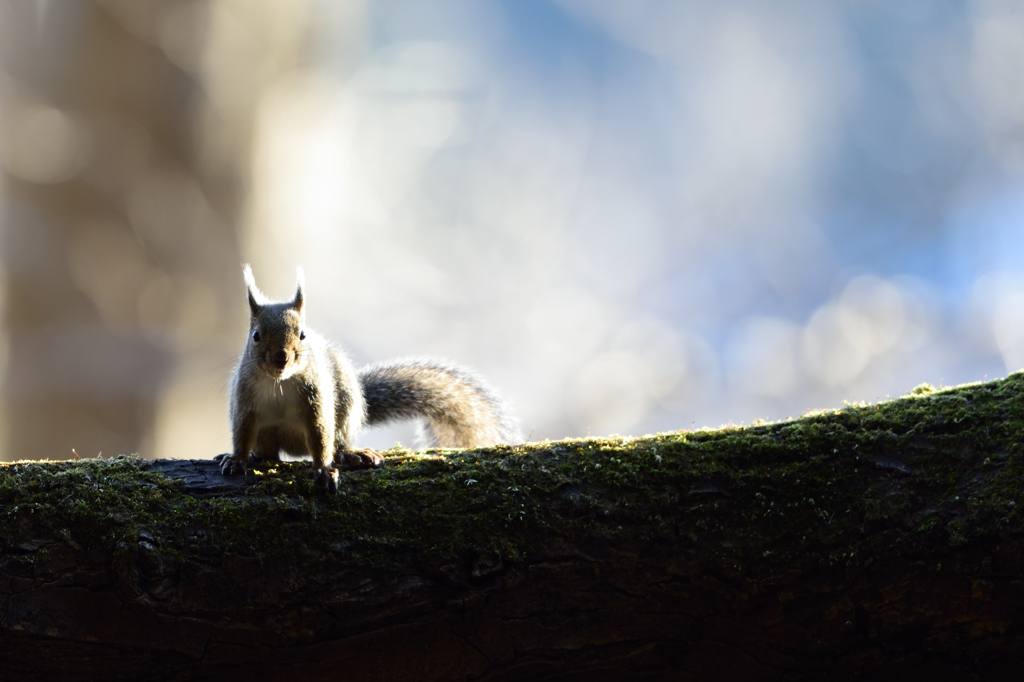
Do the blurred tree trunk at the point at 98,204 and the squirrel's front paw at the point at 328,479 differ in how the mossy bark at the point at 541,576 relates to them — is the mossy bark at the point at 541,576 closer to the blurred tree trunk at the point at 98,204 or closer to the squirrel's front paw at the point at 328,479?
the squirrel's front paw at the point at 328,479

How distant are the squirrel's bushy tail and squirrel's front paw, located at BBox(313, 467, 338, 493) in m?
0.96

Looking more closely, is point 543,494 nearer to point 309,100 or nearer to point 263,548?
point 263,548

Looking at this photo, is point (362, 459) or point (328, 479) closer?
point (328, 479)

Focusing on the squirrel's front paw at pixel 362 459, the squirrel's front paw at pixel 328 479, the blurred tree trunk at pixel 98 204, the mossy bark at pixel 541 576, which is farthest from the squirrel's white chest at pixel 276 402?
the blurred tree trunk at pixel 98 204

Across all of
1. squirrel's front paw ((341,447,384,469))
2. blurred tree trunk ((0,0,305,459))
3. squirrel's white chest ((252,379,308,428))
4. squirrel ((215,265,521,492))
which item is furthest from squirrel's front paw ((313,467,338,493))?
blurred tree trunk ((0,0,305,459))

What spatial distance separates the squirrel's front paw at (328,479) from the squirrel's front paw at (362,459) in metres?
0.12

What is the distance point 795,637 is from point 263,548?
1150 mm

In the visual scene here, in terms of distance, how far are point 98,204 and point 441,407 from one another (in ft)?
12.3

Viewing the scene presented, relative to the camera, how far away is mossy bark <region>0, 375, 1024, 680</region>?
5.00 ft

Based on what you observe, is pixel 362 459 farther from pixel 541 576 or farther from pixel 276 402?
pixel 541 576

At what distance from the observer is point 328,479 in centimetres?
183

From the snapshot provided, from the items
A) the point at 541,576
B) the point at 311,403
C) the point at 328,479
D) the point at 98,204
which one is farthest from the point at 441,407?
the point at 98,204

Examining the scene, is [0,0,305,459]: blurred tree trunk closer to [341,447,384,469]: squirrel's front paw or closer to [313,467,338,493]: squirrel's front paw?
[341,447,384,469]: squirrel's front paw

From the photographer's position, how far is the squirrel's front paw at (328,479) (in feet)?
5.91
